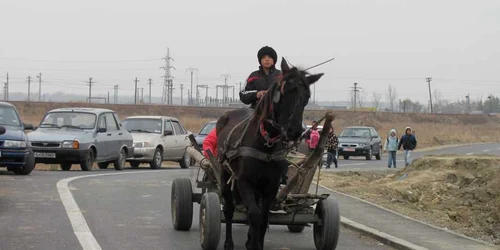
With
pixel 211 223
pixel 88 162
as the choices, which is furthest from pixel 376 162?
pixel 211 223

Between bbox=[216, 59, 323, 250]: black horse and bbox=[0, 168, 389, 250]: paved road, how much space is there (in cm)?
164

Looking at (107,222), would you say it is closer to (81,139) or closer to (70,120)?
(81,139)

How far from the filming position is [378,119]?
110 meters

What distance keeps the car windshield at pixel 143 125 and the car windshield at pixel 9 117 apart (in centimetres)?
846

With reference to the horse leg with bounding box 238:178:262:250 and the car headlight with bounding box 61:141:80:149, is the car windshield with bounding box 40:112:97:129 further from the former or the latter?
the horse leg with bounding box 238:178:262:250

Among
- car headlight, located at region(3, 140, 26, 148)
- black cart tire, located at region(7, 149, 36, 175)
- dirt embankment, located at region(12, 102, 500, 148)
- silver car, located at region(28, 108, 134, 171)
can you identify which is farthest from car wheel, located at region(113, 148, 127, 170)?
dirt embankment, located at region(12, 102, 500, 148)

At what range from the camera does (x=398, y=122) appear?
11175 cm

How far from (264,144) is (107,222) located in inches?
175

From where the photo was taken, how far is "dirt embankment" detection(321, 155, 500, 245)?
53.7ft

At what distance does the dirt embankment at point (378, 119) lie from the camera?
261ft

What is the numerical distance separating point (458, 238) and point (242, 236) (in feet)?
9.96

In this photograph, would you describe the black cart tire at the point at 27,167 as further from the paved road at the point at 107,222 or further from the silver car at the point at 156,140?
the silver car at the point at 156,140

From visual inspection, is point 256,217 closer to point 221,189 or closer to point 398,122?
point 221,189

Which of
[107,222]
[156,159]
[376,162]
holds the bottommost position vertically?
[107,222]
